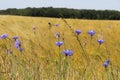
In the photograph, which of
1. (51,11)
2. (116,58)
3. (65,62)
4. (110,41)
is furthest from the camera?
(51,11)

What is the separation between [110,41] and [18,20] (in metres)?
3.48

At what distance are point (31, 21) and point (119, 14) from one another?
7930 mm

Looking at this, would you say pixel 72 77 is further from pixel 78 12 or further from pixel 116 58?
pixel 78 12

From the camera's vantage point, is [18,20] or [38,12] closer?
[18,20]

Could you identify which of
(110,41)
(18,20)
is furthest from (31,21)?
(110,41)

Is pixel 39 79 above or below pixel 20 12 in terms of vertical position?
above

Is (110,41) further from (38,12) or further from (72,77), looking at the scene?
(38,12)

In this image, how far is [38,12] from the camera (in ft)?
57.1

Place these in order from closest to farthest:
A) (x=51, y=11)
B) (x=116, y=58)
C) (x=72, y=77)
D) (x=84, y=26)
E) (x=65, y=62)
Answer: (x=65, y=62) → (x=72, y=77) → (x=116, y=58) → (x=84, y=26) → (x=51, y=11)

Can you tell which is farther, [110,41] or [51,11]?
[51,11]

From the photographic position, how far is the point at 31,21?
34.8 ft

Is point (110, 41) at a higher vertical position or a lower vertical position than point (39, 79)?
lower

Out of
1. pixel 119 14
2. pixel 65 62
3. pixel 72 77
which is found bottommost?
pixel 119 14

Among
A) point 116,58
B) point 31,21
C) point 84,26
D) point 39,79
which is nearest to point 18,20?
point 31,21
